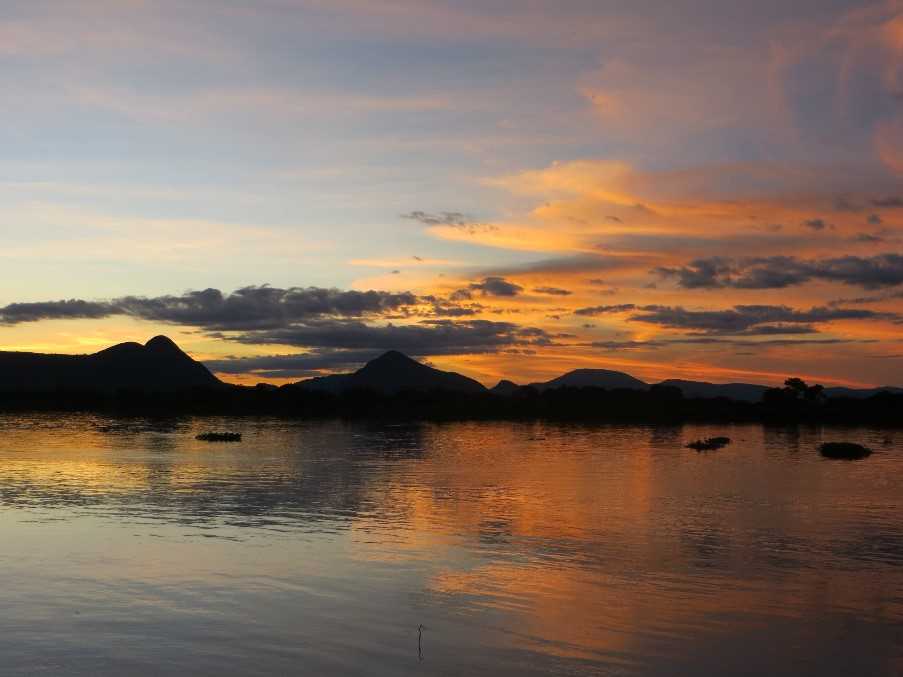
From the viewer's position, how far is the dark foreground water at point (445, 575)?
833 inches

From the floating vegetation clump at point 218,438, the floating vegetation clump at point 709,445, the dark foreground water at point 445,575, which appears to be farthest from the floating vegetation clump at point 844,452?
the floating vegetation clump at point 218,438

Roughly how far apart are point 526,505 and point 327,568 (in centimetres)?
2289

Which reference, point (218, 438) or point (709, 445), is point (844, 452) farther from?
point (218, 438)

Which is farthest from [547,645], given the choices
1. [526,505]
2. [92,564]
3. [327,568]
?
[526,505]

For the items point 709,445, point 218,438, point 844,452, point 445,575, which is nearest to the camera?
point 445,575

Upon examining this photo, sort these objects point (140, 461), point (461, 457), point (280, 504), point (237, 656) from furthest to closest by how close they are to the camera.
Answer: point (461, 457) < point (140, 461) < point (280, 504) < point (237, 656)

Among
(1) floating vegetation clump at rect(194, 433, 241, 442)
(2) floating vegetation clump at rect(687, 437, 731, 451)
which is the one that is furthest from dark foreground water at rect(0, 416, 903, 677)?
(1) floating vegetation clump at rect(194, 433, 241, 442)

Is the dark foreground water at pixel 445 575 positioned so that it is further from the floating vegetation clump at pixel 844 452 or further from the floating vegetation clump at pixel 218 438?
the floating vegetation clump at pixel 218 438

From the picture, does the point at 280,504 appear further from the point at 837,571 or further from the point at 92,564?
the point at 837,571

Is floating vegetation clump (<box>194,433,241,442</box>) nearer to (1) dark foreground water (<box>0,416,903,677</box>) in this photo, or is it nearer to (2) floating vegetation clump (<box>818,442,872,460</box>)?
(1) dark foreground water (<box>0,416,903,677</box>)

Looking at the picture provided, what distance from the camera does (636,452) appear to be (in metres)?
101

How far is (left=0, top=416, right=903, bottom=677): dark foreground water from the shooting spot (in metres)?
21.2

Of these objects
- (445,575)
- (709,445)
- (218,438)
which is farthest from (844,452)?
(218,438)

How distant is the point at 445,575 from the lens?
3062 cm
